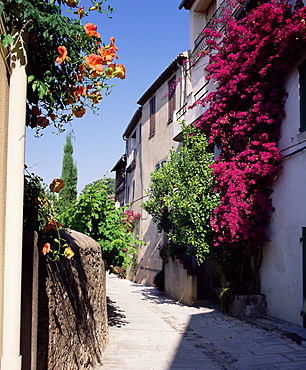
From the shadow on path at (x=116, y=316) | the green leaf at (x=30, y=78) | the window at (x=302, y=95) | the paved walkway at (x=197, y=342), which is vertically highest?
the window at (x=302, y=95)

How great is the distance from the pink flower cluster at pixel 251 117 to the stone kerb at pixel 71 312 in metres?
4.41

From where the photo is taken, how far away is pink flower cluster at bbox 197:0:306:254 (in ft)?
34.1

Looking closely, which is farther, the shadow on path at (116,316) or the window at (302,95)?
the shadow on path at (116,316)

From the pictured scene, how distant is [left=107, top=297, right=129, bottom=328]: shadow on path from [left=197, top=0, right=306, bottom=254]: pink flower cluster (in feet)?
9.80

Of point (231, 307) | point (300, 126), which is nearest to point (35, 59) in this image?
point (300, 126)

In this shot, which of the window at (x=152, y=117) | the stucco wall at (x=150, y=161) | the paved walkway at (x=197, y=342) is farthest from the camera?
the window at (x=152, y=117)

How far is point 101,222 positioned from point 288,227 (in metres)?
4.14

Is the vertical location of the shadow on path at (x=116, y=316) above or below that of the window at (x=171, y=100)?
below

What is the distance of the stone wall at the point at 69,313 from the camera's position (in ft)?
13.3

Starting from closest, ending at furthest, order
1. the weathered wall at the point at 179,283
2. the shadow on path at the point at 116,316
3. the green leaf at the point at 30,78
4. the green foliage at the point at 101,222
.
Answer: the green leaf at the point at 30,78
the green foliage at the point at 101,222
the shadow on path at the point at 116,316
the weathered wall at the point at 179,283

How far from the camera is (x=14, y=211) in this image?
3051mm

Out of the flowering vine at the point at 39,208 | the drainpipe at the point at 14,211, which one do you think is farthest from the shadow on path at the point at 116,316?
the drainpipe at the point at 14,211

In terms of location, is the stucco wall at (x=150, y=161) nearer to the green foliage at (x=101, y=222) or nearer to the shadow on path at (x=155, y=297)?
the shadow on path at (x=155, y=297)

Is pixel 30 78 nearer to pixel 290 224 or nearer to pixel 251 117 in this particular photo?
pixel 290 224
